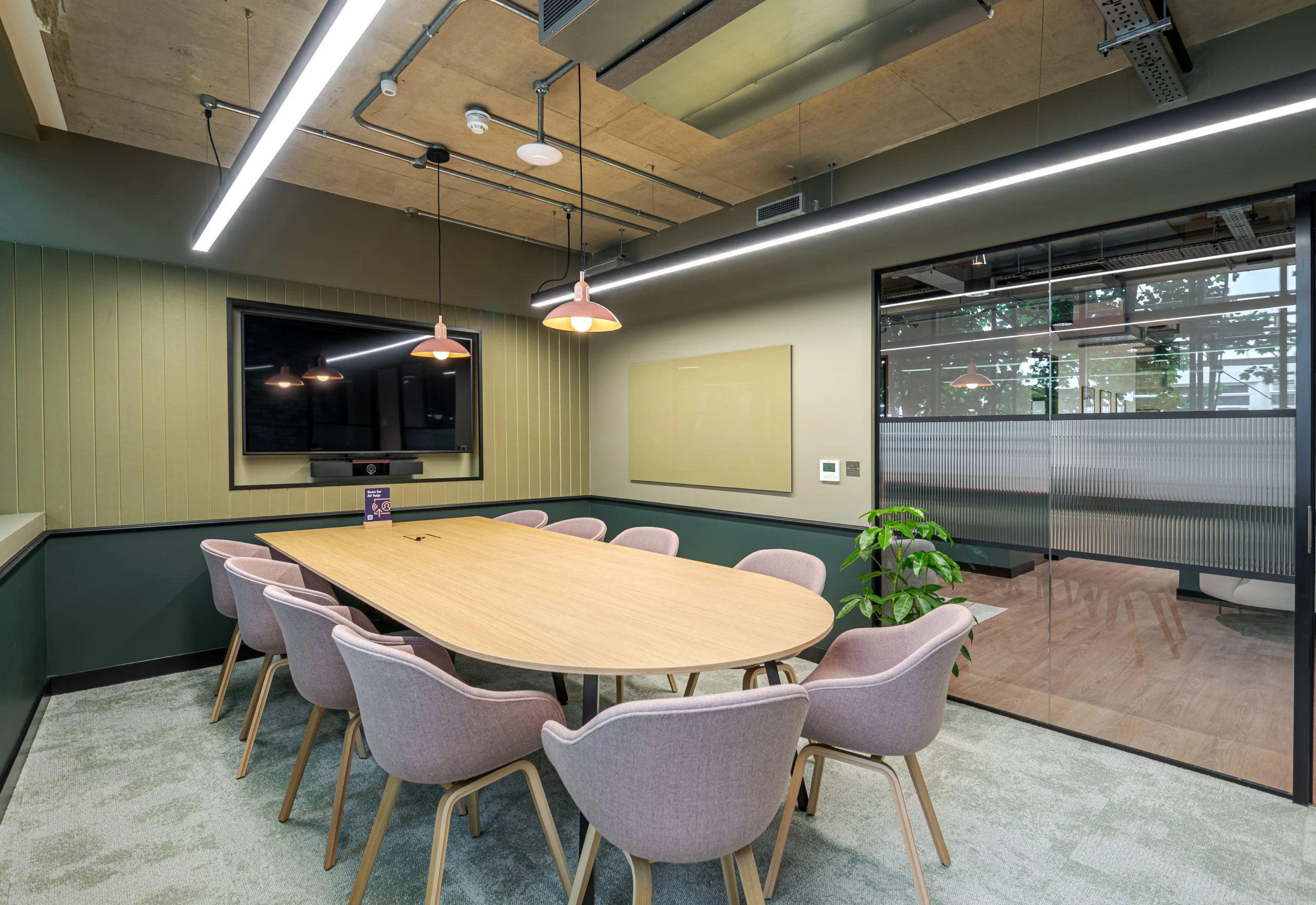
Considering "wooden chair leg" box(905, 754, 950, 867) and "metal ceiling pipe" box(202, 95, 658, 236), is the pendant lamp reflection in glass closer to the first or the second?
"metal ceiling pipe" box(202, 95, 658, 236)

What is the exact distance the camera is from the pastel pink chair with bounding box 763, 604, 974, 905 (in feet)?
5.91

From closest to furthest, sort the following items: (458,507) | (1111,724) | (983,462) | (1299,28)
Answer: (1299,28)
(1111,724)
(983,462)
(458,507)

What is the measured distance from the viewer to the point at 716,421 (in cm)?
503

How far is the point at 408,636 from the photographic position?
2566 millimetres

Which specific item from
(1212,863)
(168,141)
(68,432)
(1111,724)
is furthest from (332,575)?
(1111,724)

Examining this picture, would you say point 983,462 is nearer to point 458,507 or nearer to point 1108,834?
point 1108,834

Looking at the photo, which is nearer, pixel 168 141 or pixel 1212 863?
pixel 1212 863

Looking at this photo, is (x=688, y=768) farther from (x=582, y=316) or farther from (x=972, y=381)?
(x=972, y=381)

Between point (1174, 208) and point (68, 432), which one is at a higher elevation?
point (1174, 208)

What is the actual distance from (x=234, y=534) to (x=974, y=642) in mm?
4785

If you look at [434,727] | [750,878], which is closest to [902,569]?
[750,878]

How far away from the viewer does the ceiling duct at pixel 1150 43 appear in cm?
232

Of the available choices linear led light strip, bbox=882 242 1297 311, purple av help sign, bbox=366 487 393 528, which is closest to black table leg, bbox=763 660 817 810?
linear led light strip, bbox=882 242 1297 311

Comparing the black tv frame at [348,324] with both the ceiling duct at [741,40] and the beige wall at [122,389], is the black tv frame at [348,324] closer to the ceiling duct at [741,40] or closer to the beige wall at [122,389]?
the beige wall at [122,389]
